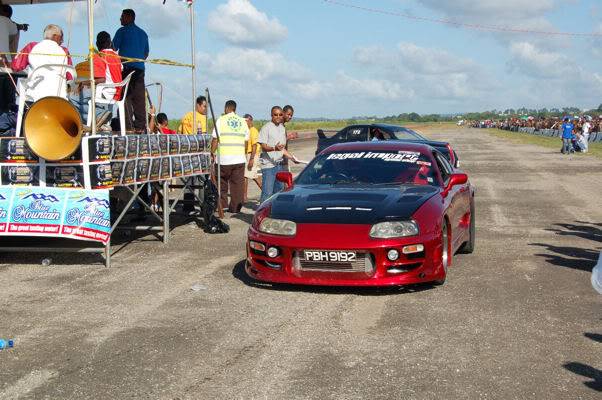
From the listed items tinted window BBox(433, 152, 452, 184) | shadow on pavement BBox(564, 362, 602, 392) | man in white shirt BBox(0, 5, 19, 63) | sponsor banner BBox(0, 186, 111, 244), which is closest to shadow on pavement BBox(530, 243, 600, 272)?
tinted window BBox(433, 152, 452, 184)

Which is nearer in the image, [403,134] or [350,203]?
[350,203]

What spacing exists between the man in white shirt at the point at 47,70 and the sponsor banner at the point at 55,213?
137 cm

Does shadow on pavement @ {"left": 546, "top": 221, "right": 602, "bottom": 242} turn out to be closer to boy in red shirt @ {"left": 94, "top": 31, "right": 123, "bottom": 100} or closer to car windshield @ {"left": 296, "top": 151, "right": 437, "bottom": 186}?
car windshield @ {"left": 296, "top": 151, "right": 437, "bottom": 186}

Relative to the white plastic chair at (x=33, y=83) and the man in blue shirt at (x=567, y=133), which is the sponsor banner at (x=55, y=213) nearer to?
the white plastic chair at (x=33, y=83)

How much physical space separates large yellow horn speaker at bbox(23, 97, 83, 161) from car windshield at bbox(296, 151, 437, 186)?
2.57 meters

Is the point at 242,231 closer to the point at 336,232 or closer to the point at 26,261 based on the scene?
the point at 26,261

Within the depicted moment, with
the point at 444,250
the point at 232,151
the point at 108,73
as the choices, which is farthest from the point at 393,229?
the point at 232,151

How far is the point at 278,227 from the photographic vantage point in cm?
755

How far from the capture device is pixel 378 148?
9109 mm

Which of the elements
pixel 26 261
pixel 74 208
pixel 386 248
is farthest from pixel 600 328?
pixel 26 261

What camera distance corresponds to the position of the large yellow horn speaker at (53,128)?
343 inches

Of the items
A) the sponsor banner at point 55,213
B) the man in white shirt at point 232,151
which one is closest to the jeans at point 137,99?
the man in white shirt at point 232,151

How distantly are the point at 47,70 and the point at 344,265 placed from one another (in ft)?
15.4

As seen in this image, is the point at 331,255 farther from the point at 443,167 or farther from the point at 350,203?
the point at 443,167
